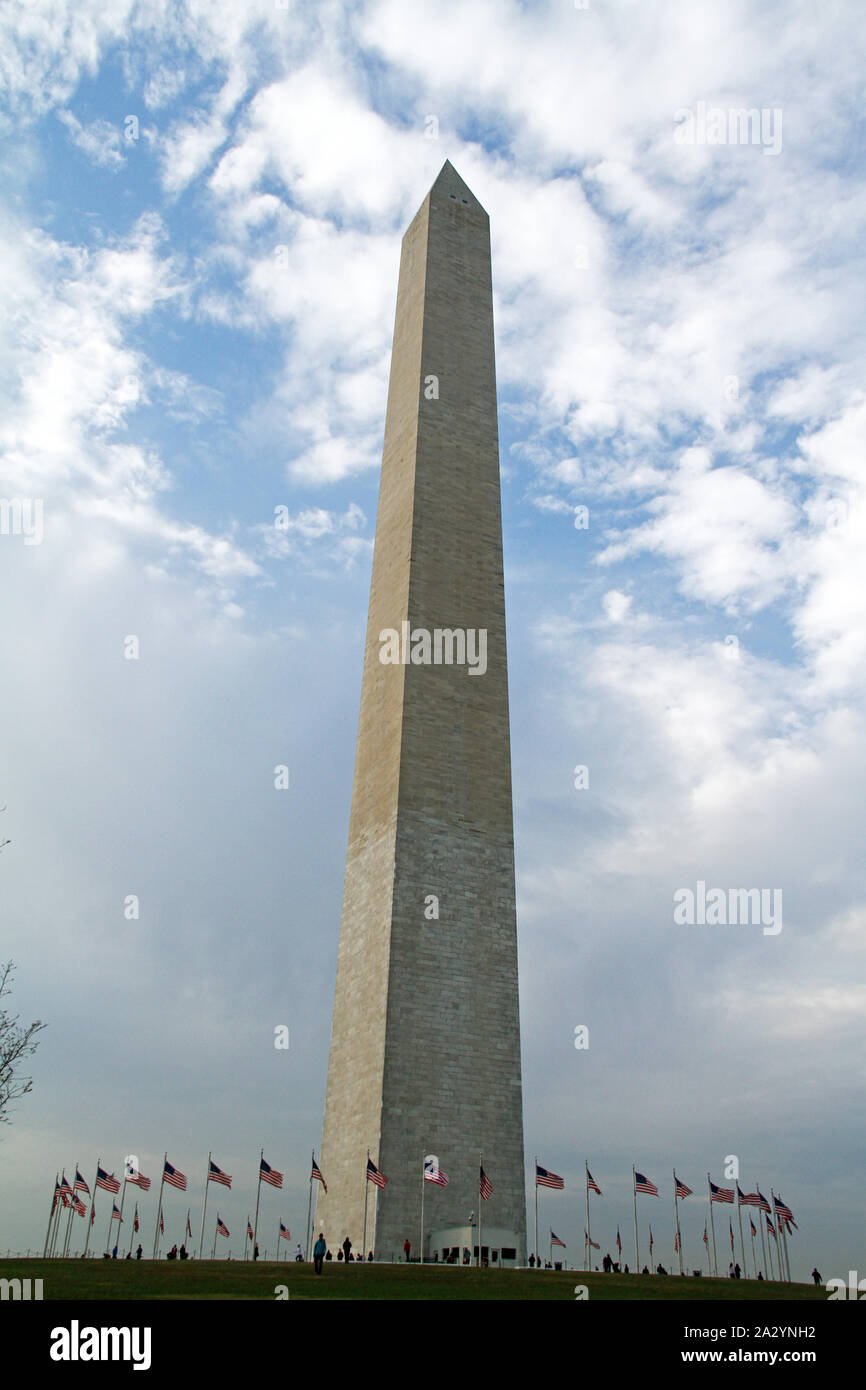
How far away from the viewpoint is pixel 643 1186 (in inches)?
1389

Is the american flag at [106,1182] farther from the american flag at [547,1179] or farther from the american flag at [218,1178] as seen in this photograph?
the american flag at [547,1179]

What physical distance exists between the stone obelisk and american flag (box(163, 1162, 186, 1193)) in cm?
462

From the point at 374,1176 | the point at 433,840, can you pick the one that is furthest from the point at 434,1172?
the point at 433,840

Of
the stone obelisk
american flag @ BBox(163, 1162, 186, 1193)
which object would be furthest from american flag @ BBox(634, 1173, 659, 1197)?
american flag @ BBox(163, 1162, 186, 1193)

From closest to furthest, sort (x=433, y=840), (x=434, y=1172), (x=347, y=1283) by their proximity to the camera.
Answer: (x=347, y=1283), (x=434, y=1172), (x=433, y=840)

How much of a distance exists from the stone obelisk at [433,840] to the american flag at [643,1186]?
4.62 metres

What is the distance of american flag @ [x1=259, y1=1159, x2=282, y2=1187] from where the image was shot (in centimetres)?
3158

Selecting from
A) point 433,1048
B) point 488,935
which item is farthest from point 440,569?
point 433,1048

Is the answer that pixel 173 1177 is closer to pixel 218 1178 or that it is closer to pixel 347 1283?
pixel 218 1178

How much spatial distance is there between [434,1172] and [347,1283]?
→ 8.56m

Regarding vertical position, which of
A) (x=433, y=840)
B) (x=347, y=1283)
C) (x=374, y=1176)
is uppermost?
(x=433, y=840)

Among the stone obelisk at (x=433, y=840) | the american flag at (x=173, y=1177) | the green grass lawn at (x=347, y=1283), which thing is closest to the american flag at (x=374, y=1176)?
the stone obelisk at (x=433, y=840)

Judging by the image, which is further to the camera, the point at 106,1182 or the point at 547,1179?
the point at 106,1182
